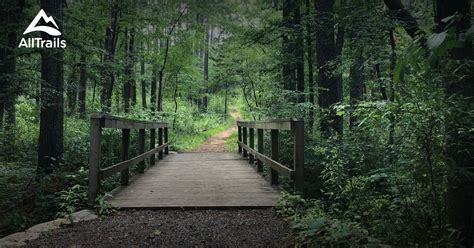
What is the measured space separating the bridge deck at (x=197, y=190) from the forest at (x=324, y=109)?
16.7 inches

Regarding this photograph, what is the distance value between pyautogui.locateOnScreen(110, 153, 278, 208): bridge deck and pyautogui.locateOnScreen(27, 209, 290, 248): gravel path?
0.33 meters

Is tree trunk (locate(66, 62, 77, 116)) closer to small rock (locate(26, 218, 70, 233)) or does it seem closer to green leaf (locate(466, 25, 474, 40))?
small rock (locate(26, 218, 70, 233))

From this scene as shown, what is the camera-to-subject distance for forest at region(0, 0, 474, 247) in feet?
9.29

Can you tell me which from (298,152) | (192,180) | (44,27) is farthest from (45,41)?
(298,152)

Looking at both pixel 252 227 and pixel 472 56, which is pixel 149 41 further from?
pixel 472 56

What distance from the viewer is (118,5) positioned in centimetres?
1438

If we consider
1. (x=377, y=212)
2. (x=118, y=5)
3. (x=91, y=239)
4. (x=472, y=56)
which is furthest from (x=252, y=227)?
(x=118, y=5)

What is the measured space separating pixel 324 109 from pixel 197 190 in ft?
11.1

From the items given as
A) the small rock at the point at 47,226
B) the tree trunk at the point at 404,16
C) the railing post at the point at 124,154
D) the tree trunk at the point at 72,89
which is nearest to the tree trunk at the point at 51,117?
the tree trunk at the point at 72,89

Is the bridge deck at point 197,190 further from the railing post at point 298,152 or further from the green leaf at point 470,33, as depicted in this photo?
the green leaf at point 470,33

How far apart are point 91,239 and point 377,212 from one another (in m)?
3.06

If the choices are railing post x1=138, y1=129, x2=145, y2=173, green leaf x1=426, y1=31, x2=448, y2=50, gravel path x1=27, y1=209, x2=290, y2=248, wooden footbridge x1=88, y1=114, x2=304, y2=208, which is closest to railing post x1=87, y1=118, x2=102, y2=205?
wooden footbridge x1=88, y1=114, x2=304, y2=208

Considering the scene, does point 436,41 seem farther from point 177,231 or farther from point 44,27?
point 44,27

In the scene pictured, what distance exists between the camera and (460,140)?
2664 millimetres
